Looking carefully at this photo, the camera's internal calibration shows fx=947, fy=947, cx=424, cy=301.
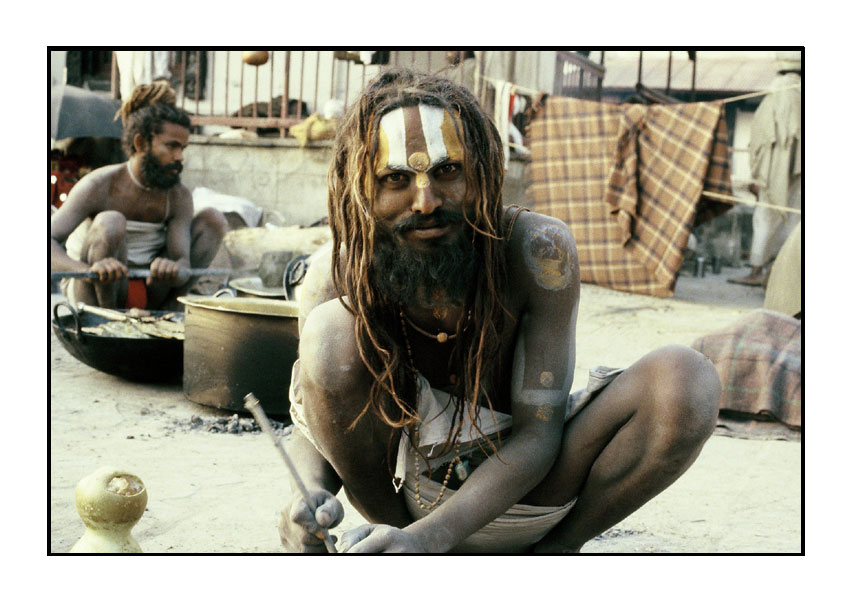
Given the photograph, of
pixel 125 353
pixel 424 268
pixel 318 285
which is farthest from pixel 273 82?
pixel 424 268

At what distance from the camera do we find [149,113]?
5809 millimetres

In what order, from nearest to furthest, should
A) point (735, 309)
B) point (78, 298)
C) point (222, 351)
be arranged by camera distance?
point (222, 351) < point (78, 298) < point (735, 309)

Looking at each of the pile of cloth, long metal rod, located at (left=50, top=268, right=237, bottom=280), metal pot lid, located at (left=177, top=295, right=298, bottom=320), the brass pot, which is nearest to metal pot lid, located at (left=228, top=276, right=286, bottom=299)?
metal pot lid, located at (left=177, top=295, right=298, bottom=320)

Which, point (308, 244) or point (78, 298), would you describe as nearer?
point (78, 298)

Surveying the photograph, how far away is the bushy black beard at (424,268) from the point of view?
205cm

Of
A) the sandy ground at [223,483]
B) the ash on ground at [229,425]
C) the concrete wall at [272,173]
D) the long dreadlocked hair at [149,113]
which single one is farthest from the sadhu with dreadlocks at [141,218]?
the concrete wall at [272,173]

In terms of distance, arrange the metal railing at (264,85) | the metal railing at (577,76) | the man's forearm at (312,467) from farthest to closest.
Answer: the metal railing at (577,76) < the metal railing at (264,85) < the man's forearm at (312,467)

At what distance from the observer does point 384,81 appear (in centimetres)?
214

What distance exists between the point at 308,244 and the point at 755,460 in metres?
3.75

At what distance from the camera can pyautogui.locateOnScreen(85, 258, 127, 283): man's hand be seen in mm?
5254

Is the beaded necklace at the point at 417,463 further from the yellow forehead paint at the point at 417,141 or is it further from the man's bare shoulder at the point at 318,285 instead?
the yellow forehead paint at the point at 417,141

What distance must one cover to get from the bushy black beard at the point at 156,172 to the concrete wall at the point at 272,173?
2644 millimetres

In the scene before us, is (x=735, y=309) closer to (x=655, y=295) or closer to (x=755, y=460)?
(x=655, y=295)
